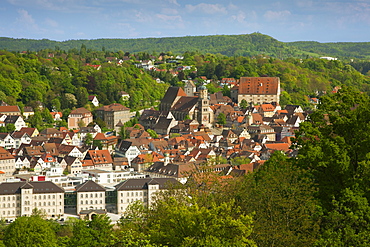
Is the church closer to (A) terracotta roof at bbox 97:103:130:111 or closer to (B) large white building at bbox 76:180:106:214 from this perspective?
(A) terracotta roof at bbox 97:103:130:111

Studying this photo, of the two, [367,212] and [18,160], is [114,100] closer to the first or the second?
[18,160]

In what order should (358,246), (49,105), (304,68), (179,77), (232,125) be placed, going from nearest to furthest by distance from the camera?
1. (358,246)
2. (232,125)
3. (49,105)
4. (179,77)
5. (304,68)

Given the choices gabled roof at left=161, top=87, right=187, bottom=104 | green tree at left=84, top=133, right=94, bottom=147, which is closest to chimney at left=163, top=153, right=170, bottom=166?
green tree at left=84, top=133, right=94, bottom=147

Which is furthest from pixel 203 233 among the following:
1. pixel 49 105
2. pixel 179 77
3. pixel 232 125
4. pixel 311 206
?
pixel 179 77

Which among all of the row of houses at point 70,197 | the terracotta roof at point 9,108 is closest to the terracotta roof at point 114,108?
the terracotta roof at point 9,108

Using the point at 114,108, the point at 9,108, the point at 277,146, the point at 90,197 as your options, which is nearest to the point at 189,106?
the point at 114,108

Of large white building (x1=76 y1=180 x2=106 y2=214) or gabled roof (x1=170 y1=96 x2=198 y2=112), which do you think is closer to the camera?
large white building (x1=76 y1=180 x2=106 y2=214)

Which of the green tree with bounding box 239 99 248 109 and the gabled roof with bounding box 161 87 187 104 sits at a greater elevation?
the gabled roof with bounding box 161 87 187 104
